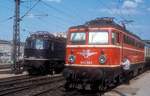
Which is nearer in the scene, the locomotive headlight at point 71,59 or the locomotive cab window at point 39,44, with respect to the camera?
the locomotive headlight at point 71,59

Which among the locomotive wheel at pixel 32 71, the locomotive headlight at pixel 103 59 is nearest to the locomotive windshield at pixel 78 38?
the locomotive headlight at pixel 103 59

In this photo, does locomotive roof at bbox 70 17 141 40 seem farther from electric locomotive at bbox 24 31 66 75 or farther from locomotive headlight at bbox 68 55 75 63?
electric locomotive at bbox 24 31 66 75

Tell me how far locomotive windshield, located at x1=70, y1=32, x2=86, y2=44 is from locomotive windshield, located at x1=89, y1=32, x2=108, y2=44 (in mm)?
369

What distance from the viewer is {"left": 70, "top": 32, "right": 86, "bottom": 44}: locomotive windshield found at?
17516 mm

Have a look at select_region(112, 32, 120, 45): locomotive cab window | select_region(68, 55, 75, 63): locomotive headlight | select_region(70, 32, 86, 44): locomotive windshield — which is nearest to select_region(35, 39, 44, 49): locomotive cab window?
select_region(70, 32, 86, 44): locomotive windshield

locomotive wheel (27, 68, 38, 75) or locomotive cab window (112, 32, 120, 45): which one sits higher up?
locomotive cab window (112, 32, 120, 45)

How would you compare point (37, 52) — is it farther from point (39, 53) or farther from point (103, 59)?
point (103, 59)

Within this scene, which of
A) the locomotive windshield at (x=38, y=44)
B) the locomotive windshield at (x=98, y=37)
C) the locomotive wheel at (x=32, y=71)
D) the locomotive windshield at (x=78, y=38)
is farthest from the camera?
the locomotive wheel at (x=32, y=71)

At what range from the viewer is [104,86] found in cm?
1734

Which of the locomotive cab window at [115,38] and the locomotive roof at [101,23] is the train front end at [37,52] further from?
the locomotive cab window at [115,38]

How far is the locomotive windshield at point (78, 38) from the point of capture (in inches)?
→ 690

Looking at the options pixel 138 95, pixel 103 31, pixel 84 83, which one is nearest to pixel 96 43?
pixel 103 31

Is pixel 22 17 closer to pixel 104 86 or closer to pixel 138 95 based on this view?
pixel 104 86

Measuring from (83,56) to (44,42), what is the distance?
38.8ft
